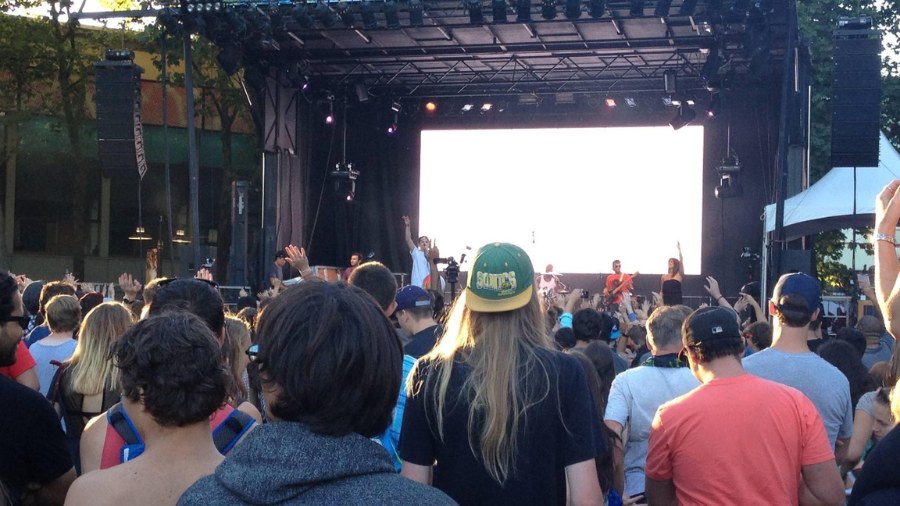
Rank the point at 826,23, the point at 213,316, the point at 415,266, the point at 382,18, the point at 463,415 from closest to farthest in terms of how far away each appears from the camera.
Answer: the point at 463,415 < the point at 213,316 < the point at 382,18 < the point at 415,266 < the point at 826,23

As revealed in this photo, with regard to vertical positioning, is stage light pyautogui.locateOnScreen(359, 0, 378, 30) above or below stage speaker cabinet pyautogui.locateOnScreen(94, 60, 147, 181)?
above

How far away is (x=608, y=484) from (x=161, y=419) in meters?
1.60

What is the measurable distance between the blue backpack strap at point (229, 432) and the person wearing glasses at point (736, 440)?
1.38 m

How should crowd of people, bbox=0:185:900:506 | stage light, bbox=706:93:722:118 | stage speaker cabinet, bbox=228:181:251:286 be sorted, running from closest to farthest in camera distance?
1. crowd of people, bbox=0:185:900:506
2. stage light, bbox=706:93:722:118
3. stage speaker cabinet, bbox=228:181:251:286

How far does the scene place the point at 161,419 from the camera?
2.22m

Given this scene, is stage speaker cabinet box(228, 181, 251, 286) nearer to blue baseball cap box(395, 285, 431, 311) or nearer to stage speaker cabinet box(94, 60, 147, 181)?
stage speaker cabinet box(94, 60, 147, 181)

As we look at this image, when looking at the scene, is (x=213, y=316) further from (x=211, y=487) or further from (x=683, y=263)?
(x=683, y=263)

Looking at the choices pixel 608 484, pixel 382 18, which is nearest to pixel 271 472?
pixel 608 484

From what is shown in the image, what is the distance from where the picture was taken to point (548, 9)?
43.2ft

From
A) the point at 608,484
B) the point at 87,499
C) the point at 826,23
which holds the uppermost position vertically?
the point at 826,23

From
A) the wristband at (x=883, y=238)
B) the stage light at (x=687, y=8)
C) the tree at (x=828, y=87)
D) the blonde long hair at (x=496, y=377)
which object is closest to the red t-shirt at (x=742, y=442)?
the wristband at (x=883, y=238)

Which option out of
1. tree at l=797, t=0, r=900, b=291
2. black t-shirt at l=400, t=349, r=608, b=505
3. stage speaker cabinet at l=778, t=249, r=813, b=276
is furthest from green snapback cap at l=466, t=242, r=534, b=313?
tree at l=797, t=0, r=900, b=291

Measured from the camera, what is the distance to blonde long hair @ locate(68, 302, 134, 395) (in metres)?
3.87

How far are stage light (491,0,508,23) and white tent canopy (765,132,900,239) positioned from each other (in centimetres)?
473
